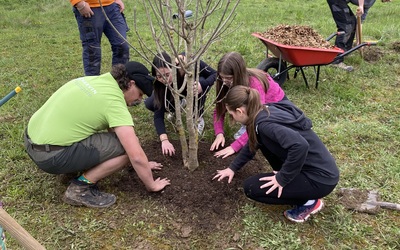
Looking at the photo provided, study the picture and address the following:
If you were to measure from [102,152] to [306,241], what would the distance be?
1530 millimetres

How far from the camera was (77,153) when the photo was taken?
2.54 metres

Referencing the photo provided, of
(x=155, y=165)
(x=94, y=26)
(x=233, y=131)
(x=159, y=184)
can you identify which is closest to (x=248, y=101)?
(x=159, y=184)

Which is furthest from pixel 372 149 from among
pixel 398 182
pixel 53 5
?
pixel 53 5

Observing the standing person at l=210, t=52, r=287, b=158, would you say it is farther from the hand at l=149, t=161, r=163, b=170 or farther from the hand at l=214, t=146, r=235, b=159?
the hand at l=149, t=161, r=163, b=170

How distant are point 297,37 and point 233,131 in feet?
5.49

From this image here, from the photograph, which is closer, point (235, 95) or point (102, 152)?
point (235, 95)

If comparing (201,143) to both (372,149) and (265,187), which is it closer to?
(265,187)

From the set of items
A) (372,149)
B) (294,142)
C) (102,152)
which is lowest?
(372,149)

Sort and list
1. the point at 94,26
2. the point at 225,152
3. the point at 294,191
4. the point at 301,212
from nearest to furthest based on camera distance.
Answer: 1. the point at 294,191
2. the point at 301,212
3. the point at 225,152
4. the point at 94,26

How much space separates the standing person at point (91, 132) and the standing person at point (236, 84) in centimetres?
66

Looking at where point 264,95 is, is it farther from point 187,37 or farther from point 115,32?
point 115,32

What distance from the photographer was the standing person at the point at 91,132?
2439 mm

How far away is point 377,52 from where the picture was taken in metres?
5.73

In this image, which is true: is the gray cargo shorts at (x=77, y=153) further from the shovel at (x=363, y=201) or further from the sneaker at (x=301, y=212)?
the shovel at (x=363, y=201)
